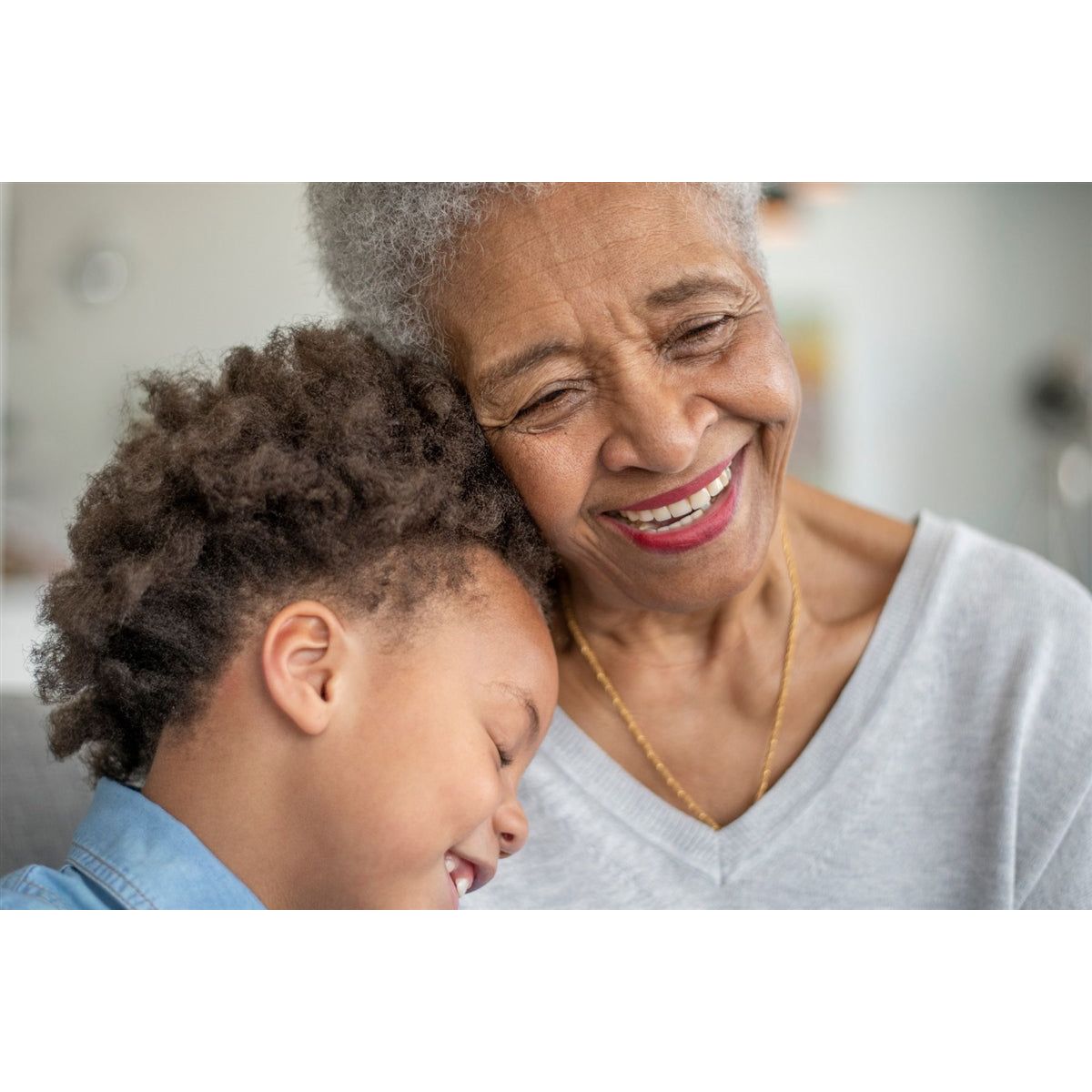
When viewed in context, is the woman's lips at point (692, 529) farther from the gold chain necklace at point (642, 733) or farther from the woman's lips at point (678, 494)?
the gold chain necklace at point (642, 733)

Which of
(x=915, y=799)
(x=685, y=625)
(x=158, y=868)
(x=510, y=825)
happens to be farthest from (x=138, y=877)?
(x=915, y=799)

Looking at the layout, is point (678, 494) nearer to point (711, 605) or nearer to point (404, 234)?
point (711, 605)

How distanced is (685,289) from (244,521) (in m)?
0.47

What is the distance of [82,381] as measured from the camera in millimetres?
3242

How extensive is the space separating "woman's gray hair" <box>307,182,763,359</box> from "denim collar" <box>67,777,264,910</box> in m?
0.53

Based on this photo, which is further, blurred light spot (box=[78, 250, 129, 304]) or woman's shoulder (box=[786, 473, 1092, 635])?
blurred light spot (box=[78, 250, 129, 304])

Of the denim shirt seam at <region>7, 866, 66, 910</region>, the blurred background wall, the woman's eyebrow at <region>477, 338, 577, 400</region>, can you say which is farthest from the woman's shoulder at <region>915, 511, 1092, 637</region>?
the blurred background wall

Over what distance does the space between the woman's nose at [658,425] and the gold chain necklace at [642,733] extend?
344 millimetres

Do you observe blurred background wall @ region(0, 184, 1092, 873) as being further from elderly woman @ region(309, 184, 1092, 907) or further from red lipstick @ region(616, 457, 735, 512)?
red lipstick @ region(616, 457, 735, 512)

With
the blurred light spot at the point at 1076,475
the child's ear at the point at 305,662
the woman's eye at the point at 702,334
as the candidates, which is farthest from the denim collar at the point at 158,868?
the blurred light spot at the point at 1076,475

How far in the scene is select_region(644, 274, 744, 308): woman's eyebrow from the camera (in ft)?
3.63

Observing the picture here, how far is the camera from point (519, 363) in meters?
1.13

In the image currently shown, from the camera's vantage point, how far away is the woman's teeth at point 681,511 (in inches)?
47.0
